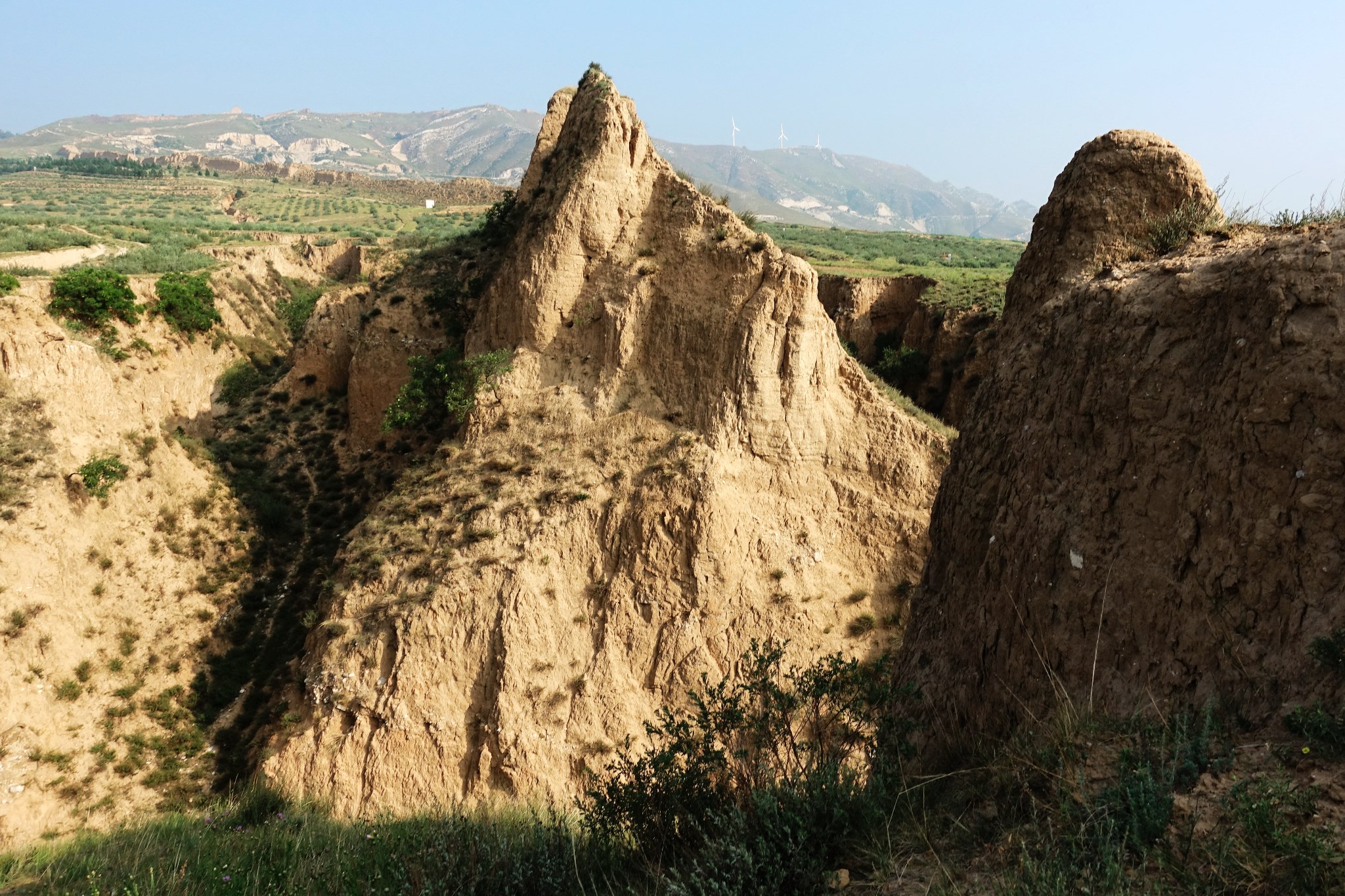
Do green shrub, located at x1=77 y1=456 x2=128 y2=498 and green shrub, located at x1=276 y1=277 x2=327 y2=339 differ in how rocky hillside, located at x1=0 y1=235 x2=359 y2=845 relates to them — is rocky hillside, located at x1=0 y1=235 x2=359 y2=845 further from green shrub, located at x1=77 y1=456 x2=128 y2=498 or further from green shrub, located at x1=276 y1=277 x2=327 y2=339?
green shrub, located at x1=276 y1=277 x2=327 y2=339

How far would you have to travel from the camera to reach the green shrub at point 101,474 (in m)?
17.4

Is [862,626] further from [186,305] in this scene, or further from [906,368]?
[186,305]

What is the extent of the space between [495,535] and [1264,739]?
14.0 metres

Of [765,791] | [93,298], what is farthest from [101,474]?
[765,791]

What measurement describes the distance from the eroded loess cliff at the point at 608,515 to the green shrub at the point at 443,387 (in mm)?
543

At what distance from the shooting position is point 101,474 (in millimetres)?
17578

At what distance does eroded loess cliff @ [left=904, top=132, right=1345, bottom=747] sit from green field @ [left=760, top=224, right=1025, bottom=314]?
13.7 m

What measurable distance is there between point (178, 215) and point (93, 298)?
173 ft

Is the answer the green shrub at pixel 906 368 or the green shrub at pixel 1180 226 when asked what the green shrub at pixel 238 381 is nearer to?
the green shrub at pixel 906 368

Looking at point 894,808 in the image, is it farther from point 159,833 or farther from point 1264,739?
point 159,833

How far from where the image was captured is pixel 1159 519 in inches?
260

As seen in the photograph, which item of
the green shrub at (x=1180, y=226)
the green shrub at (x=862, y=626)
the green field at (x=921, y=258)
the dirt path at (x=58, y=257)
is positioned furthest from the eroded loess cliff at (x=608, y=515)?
the dirt path at (x=58, y=257)

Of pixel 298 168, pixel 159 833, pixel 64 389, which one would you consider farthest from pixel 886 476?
pixel 298 168

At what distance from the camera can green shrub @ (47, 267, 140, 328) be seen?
21.7 m
